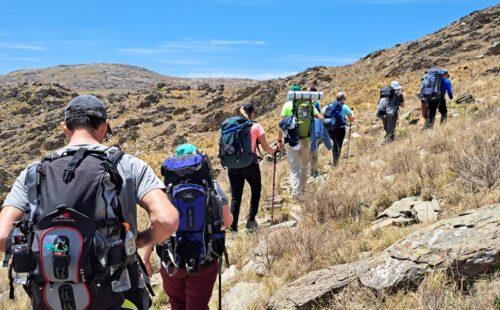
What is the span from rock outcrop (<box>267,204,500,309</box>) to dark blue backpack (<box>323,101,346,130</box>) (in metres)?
5.74

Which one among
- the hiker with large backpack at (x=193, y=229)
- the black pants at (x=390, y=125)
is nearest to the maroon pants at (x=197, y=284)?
the hiker with large backpack at (x=193, y=229)

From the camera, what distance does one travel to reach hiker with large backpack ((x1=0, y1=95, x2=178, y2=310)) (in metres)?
2.06

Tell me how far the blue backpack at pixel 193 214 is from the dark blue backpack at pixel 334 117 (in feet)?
20.7

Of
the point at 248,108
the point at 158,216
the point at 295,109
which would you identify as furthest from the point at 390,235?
the point at 295,109

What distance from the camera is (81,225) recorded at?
6.79 feet

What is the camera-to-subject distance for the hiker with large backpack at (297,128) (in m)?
6.95

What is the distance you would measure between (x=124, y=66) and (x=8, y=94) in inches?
4778

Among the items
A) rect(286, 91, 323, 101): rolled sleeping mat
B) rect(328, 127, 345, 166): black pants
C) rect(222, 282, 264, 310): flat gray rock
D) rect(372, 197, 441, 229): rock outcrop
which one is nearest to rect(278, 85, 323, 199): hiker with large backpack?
rect(286, 91, 323, 101): rolled sleeping mat

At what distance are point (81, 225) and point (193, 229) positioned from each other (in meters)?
1.28

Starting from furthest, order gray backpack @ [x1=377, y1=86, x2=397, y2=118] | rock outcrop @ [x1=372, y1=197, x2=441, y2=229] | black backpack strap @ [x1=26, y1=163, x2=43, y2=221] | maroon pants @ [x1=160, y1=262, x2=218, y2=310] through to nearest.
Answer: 1. gray backpack @ [x1=377, y1=86, x2=397, y2=118]
2. rock outcrop @ [x1=372, y1=197, x2=441, y2=229]
3. maroon pants @ [x1=160, y1=262, x2=218, y2=310]
4. black backpack strap @ [x1=26, y1=163, x2=43, y2=221]

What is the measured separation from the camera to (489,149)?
5441mm

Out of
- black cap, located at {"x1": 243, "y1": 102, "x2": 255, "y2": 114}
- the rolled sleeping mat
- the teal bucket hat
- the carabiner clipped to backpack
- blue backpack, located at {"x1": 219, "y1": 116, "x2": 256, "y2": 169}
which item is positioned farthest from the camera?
the rolled sleeping mat

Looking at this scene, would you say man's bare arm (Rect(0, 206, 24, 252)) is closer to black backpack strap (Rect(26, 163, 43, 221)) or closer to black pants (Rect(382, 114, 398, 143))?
black backpack strap (Rect(26, 163, 43, 221))

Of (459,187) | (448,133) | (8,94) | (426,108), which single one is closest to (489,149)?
(459,187)
